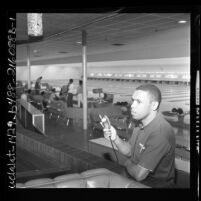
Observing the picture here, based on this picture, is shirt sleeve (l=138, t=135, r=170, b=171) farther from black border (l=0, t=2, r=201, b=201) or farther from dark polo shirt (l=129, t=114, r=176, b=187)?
black border (l=0, t=2, r=201, b=201)

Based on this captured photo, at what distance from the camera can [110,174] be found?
2352 millimetres

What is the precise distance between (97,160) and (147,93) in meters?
0.94

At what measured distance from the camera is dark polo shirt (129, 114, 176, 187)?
2.77 m

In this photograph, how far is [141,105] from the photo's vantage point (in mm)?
3137

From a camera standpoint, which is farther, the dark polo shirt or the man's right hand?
the man's right hand

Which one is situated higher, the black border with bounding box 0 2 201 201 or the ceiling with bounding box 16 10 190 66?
the ceiling with bounding box 16 10 190 66

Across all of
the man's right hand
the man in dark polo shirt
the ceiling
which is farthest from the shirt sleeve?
the ceiling

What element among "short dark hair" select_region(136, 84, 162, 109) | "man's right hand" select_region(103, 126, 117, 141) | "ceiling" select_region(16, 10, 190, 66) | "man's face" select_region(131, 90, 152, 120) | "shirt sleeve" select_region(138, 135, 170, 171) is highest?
"ceiling" select_region(16, 10, 190, 66)

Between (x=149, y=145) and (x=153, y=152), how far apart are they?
0.27 feet

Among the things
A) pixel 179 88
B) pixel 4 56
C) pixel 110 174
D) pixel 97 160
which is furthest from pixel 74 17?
pixel 179 88

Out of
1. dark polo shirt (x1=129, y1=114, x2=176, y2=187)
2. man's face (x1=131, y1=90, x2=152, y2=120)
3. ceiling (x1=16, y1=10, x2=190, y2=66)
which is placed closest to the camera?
dark polo shirt (x1=129, y1=114, x2=176, y2=187)

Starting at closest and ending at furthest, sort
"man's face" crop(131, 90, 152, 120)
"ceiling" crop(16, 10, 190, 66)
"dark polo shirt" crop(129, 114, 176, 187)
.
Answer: "dark polo shirt" crop(129, 114, 176, 187) → "man's face" crop(131, 90, 152, 120) → "ceiling" crop(16, 10, 190, 66)

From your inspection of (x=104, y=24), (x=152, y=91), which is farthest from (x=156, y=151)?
(x=104, y=24)
